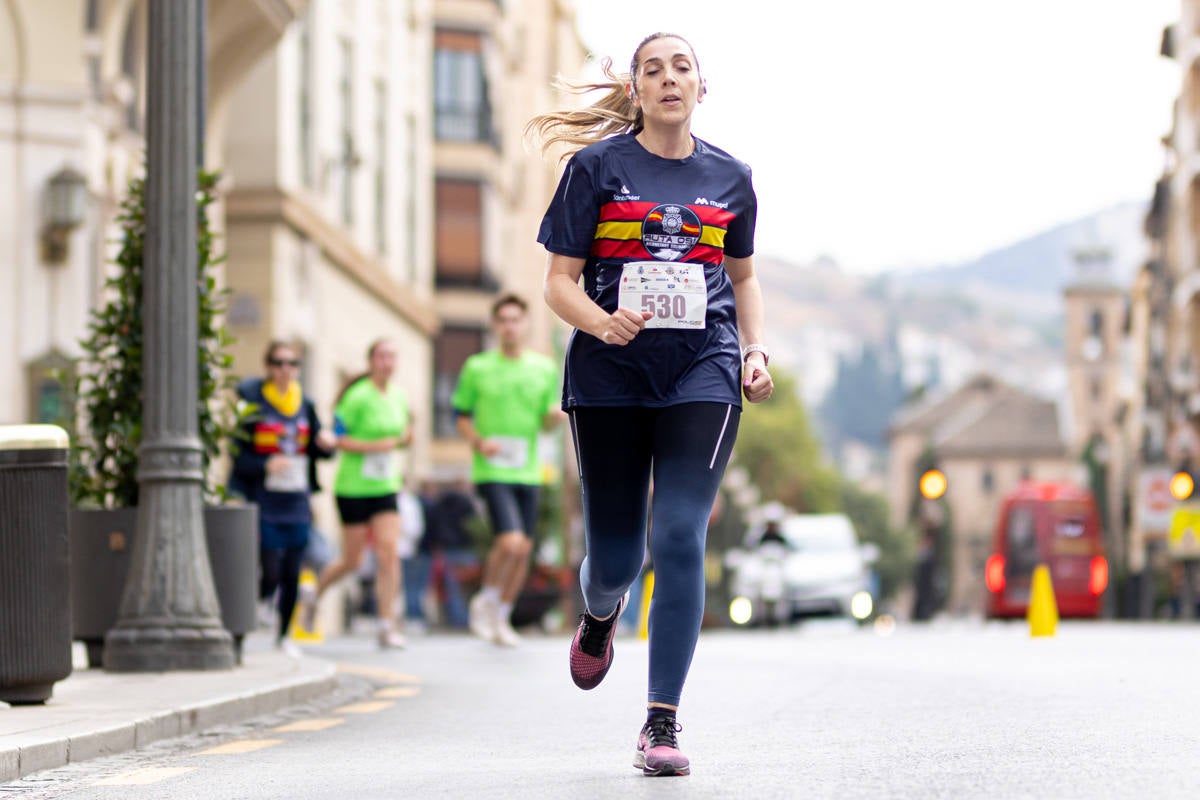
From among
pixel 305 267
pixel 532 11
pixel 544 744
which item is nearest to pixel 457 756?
pixel 544 744

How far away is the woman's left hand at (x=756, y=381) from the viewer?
6680mm

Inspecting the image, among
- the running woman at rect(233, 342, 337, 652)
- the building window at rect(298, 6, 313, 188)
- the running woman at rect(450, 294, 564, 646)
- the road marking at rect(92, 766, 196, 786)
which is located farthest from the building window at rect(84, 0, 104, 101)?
the road marking at rect(92, 766, 196, 786)

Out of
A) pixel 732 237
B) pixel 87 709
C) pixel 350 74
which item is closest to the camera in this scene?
pixel 732 237

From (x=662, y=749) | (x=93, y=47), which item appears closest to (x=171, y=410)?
(x=662, y=749)

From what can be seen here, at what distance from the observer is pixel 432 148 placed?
169 ft

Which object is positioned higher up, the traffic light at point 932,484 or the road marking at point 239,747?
the traffic light at point 932,484

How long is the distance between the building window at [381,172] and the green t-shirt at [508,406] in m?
23.1

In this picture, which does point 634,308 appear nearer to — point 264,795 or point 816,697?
point 264,795

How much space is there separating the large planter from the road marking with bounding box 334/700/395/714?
4.77ft

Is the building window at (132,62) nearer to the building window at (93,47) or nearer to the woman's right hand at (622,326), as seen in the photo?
the building window at (93,47)

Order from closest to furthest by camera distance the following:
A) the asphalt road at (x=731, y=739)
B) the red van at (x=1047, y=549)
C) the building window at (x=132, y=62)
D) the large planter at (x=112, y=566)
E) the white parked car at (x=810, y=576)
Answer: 1. the asphalt road at (x=731, y=739)
2. the large planter at (x=112, y=566)
3. the building window at (x=132, y=62)
4. the white parked car at (x=810, y=576)
5. the red van at (x=1047, y=549)

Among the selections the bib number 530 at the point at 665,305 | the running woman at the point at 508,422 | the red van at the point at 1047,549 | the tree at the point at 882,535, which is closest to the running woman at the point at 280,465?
the running woman at the point at 508,422

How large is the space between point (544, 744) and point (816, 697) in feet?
8.10

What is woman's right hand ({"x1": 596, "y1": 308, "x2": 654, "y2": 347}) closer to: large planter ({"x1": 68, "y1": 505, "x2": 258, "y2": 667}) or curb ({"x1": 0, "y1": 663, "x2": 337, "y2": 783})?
curb ({"x1": 0, "y1": 663, "x2": 337, "y2": 783})
